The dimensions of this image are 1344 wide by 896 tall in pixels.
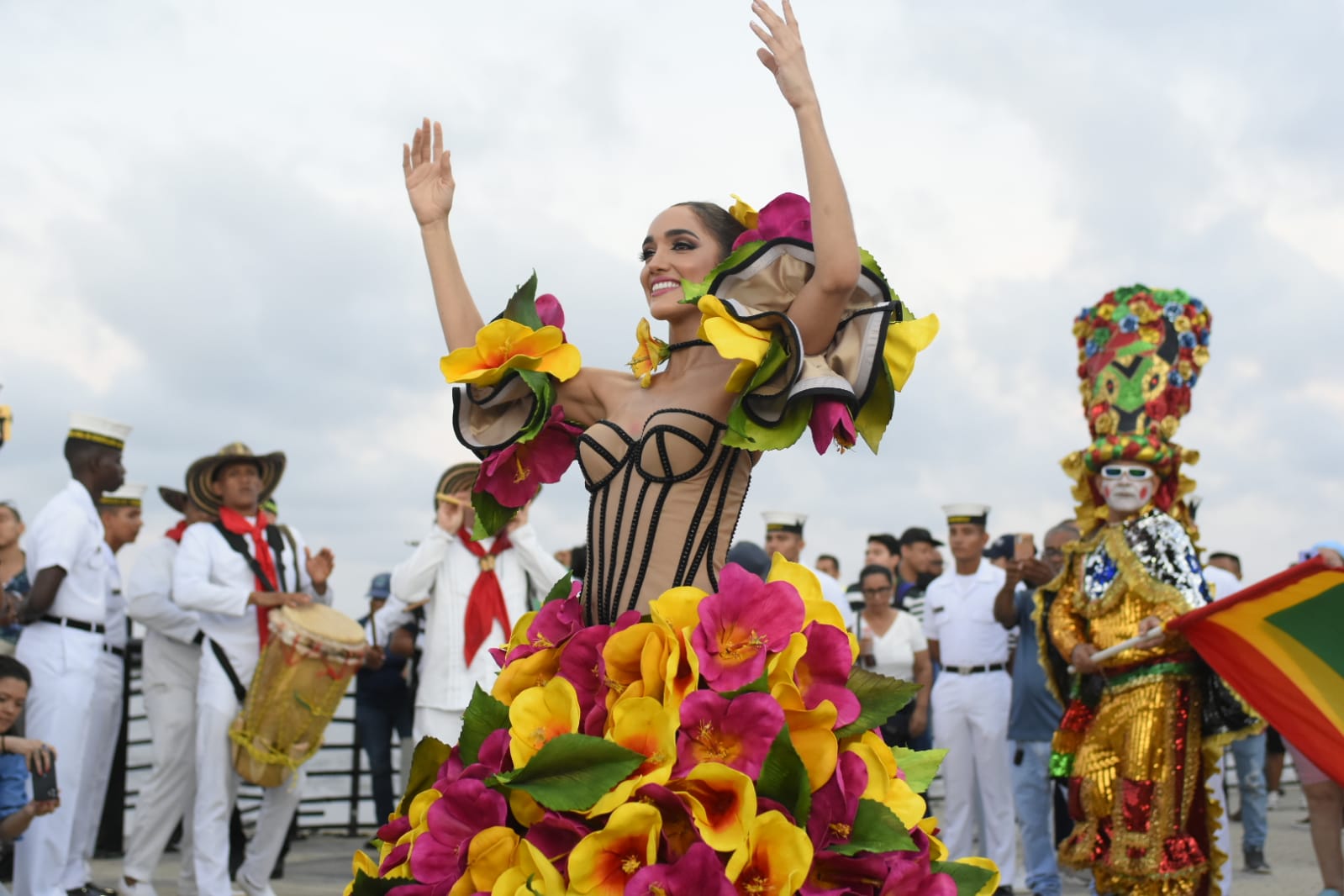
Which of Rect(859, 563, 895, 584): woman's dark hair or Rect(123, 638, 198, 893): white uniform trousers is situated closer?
Rect(123, 638, 198, 893): white uniform trousers

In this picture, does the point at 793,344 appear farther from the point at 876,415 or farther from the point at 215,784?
the point at 215,784

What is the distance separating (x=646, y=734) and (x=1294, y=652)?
374 centimetres

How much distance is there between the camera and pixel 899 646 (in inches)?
336

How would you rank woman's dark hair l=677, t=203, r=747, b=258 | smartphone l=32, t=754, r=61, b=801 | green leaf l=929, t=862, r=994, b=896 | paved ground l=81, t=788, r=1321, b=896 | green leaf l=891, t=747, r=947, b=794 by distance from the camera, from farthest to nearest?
paved ground l=81, t=788, r=1321, b=896, smartphone l=32, t=754, r=61, b=801, woman's dark hair l=677, t=203, r=747, b=258, green leaf l=891, t=747, r=947, b=794, green leaf l=929, t=862, r=994, b=896

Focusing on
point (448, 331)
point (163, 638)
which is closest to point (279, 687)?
point (163, 638)

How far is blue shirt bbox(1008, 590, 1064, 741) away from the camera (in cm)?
740

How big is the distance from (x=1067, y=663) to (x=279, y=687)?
3.76m


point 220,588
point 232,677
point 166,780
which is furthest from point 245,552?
point 166,780

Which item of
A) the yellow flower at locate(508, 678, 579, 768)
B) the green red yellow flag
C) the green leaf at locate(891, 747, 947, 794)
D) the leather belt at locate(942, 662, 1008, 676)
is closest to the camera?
the yellow flower at locate(508, 678, 579, 768)

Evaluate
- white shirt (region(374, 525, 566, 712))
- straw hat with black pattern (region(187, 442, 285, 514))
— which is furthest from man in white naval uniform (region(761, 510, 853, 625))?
straw hat with black pattern (region(187, 442, 285, 514))

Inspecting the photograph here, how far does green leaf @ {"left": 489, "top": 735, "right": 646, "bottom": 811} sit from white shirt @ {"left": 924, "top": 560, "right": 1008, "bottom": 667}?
573 centimetres

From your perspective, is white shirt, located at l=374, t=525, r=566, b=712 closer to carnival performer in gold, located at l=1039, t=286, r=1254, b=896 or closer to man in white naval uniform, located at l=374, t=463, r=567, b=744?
man in white naval uniform, located at l=374, t=463, r=567, b=744

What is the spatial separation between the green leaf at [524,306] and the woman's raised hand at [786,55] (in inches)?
29.4

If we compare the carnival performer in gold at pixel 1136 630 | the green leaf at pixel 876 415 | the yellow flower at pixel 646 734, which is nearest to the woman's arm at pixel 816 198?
the green leaf at pixel 876 415
